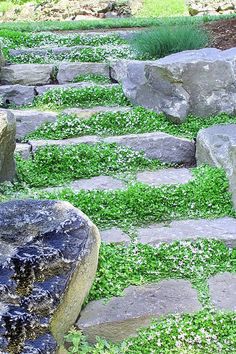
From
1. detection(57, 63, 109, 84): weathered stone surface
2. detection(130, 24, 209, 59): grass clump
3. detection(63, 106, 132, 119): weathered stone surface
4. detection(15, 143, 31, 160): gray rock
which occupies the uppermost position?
detection(130, 24, 209, 59): grass clump

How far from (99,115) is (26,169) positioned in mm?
1147

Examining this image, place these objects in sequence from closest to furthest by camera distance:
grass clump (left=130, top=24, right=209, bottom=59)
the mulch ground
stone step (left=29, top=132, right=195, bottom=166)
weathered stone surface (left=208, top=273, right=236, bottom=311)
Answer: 1. weathered stone surface (left=208, top=273, right=236, bottom=311)
2. stone step (left=29, top=132, right=195, bottom=166)
3. grass clump (left=130, top=24, right=209, bottom=59)
4. the mulch ground

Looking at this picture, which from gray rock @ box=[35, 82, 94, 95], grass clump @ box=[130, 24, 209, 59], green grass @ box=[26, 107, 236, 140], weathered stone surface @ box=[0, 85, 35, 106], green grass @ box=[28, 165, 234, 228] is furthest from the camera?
grass clump @ box=[130, 24, 209, 59]

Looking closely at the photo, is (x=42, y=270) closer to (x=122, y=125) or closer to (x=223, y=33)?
(x=122, y=125)

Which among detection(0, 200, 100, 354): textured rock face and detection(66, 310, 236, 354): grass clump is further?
detection(66, 310, 236, 354): grass clump

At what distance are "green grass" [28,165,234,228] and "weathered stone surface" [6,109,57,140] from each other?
4.44 feet

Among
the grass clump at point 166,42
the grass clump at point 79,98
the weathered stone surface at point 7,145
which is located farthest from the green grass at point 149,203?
the grass clump at point 166,42

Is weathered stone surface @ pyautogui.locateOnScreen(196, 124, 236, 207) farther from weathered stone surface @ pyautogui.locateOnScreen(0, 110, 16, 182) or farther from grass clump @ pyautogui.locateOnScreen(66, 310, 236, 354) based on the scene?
weathered stone surface @ pyautogui.locateOnScreen(0, 110, 16, 182)

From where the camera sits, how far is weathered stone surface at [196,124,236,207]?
429cm

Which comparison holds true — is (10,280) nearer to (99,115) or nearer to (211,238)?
(211,238)

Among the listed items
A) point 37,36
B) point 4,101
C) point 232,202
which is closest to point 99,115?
point 4,101

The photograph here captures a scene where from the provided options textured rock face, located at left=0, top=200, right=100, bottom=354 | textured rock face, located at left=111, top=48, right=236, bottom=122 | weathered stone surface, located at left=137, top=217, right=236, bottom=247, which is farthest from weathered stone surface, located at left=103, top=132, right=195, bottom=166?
textured rock face, located at left=0, top=200, right=100, bottom=354

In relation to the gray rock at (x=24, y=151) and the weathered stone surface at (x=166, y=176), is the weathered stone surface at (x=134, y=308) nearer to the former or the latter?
the weathered stone surface at (x=166, y=176)

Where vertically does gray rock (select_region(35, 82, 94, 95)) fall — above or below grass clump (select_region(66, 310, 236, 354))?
above
